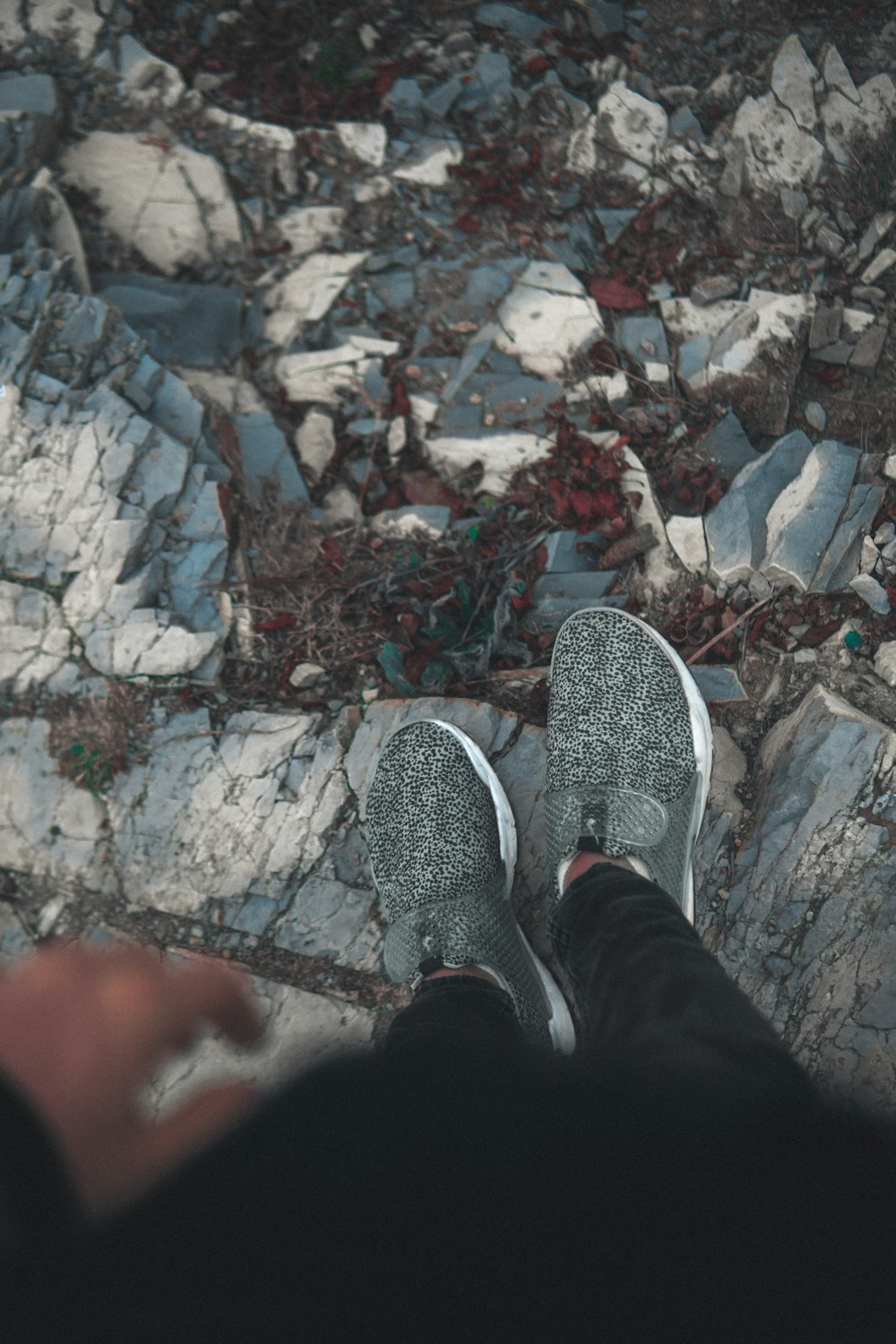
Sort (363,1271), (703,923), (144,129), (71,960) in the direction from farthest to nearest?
(144,129) → (71,960) → (703,923) → (363,1271)

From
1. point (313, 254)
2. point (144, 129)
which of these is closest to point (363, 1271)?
point (313, 254)

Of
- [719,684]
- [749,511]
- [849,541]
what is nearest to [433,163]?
[749,511]

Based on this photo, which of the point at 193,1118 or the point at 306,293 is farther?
the point at 306,293

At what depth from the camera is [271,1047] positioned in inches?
82.4

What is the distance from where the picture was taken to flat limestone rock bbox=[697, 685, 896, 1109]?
73.9 inches

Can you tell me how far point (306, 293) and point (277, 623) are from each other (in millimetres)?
1256

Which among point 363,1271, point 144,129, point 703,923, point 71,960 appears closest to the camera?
point 363,1271

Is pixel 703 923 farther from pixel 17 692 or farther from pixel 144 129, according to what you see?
pixel 144 129

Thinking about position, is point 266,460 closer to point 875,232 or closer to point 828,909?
point 875,232

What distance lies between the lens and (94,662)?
7.42ft

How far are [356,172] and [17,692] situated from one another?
2142mm

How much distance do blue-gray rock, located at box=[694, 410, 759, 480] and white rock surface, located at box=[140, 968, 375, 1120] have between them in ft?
6.27

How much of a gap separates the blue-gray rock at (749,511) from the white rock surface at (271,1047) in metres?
1.63

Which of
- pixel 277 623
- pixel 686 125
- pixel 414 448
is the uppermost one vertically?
pixel 686 125
